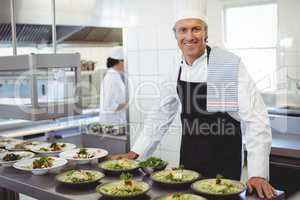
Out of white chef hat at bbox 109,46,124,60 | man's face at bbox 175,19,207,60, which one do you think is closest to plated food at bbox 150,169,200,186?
man's face at bbox 175,19,207,60

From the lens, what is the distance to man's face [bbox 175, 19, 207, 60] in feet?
7.90

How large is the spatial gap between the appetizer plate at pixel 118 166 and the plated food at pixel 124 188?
0.62ft

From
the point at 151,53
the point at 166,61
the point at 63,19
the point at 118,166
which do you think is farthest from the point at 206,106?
the point at 63,19

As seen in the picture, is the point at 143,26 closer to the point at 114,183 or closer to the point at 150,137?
the point at 150,137

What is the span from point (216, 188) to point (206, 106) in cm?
85

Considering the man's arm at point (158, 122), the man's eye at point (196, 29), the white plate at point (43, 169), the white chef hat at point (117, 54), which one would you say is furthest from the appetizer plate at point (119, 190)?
the white chef hat at point (117, 54)

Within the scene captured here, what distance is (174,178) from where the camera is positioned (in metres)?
1.91

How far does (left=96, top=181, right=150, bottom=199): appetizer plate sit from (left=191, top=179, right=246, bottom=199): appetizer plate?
0.23m

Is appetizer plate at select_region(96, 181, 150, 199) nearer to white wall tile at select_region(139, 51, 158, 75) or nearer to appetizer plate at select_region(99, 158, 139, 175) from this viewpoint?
appetizer plate at select_region(99, 158, 139, 175)

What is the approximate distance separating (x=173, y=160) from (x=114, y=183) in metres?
2.08

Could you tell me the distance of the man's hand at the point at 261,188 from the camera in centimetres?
173

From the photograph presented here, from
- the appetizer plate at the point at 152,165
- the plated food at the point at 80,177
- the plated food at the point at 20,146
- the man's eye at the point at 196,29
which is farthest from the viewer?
the plated food at the point at 20,146

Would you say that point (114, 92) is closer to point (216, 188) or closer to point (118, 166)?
point (118, 166)

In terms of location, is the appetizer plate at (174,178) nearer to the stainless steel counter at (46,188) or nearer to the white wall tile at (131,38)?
the stainless steel counter at (46,188)
